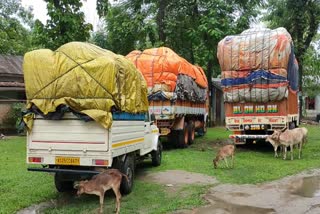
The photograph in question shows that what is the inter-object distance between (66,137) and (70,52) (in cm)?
158

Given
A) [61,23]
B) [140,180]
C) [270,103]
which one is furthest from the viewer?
[61,23]

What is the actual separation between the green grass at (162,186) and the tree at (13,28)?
52.2 ft

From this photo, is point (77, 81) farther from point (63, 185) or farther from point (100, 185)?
point (63, 185)

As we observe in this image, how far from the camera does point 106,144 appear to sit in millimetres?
7238

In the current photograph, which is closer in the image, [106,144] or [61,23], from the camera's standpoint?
[106,144]

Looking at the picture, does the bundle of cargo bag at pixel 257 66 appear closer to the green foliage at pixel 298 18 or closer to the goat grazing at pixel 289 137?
the goat grazing at pixel 289 137

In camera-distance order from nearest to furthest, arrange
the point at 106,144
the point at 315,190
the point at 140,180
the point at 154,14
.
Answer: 1. the point at 106,144
2. the point at 315,190
3. the point at 140,180
4. the point at 154,14

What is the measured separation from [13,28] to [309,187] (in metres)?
26.3

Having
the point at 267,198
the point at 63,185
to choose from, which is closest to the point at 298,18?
the point at 267,198

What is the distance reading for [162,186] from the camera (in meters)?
9.15

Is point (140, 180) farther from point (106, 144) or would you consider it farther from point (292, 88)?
point (292, 88)

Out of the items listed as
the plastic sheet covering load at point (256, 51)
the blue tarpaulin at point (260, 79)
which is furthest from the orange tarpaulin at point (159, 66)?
the blue tarpaulin at point (260, 79)

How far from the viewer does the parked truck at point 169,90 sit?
47.4 feet

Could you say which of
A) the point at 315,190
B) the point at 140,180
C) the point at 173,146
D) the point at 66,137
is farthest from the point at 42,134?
the point at 173,146
